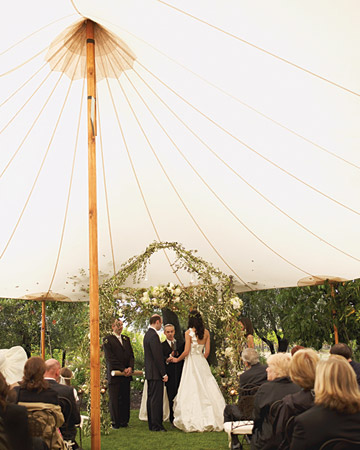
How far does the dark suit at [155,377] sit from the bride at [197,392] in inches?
9.9

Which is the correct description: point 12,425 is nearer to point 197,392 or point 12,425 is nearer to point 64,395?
point 64,395

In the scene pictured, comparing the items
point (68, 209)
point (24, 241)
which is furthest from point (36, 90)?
point (24, 241)

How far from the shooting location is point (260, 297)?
1280cm

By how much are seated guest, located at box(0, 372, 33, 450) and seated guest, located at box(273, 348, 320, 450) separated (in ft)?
5.15

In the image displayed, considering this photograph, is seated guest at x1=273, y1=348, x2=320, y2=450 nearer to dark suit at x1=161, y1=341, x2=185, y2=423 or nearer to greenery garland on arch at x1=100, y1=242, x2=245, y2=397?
greenery garland on arch at x1=100, y1=242, x2=245, y2=397

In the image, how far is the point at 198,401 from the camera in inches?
262

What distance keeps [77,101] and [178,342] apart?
676 centimetres

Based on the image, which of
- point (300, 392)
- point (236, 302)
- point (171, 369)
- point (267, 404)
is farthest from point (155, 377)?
point (300, 392)

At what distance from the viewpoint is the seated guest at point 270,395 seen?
144 inches

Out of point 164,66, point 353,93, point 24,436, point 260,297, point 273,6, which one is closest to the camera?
point 24,436

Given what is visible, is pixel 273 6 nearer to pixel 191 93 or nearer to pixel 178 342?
pixel 191 93

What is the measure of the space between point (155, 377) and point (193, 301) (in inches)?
44.1

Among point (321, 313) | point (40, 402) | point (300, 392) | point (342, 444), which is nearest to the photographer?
point (342, 444)

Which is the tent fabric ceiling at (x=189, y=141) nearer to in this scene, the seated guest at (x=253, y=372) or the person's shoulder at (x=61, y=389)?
the seated guest at (x=253, y=372)
